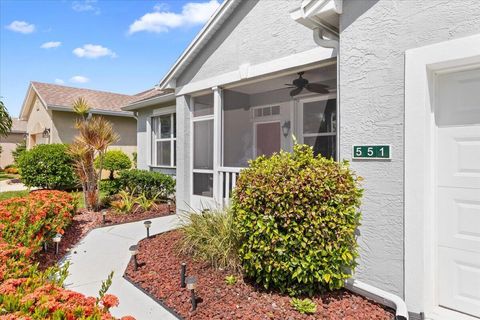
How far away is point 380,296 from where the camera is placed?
3541 mm

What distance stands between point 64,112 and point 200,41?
1404 centimetres

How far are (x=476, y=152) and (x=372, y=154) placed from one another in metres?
1.03

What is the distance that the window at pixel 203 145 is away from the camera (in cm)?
770

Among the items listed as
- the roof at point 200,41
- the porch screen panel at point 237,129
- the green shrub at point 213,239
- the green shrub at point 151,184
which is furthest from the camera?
the green shrub at point 151,184

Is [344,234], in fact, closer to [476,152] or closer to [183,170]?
[476,152]

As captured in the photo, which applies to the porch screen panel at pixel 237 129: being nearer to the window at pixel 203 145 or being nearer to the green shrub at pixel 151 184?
the window at pixel 203 145

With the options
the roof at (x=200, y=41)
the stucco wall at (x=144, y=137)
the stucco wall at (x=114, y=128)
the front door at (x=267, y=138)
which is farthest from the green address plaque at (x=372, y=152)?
the stucco wall at (x=114, y=128)

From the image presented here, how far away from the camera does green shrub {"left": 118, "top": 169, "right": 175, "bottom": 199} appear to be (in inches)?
390

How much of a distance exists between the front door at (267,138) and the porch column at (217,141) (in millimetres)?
1081

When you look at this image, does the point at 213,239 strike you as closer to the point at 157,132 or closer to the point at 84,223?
the point at 84,223

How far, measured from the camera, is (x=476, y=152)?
123 inches

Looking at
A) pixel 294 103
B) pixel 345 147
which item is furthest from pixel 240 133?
pixel 345 147

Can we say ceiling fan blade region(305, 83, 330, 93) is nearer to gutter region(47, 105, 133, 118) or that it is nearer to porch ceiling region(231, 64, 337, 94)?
porch ceiling region(231, 64, 337, 94)

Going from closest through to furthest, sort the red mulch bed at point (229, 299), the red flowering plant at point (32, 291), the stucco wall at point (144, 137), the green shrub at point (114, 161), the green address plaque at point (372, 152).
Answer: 1. the red flowering plant at point (32, 291)
2. the red mulch bed at point (229, 299)
3. the green address plaque at point (372, 152)
4. the stucco wall at point (144, 137)
5. the green shrub at point (114, 161)
